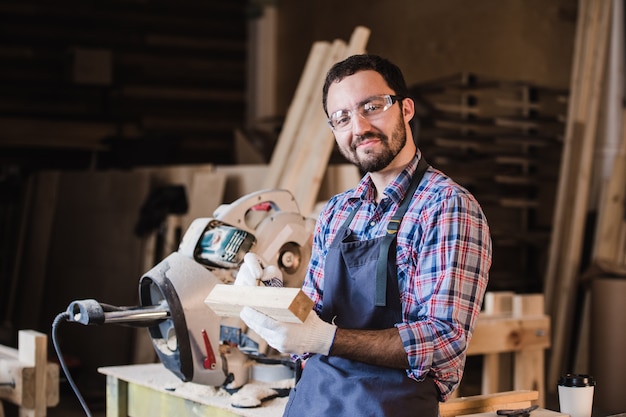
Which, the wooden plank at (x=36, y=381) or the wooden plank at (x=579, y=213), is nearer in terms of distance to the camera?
→ the wooden plank at (x=36, y=381)

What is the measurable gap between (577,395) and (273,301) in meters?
0.96

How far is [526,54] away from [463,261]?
Result: 6.58 m

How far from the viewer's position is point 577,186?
655 centimetres

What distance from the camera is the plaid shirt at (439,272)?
6.55 feet

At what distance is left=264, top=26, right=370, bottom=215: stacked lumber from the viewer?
510 centimetres

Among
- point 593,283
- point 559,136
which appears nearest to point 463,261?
point 593,283

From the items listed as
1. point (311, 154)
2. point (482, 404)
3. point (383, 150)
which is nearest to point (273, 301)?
point (383, 150)

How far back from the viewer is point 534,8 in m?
8.17

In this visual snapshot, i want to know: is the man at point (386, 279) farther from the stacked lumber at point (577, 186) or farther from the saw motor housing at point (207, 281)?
the stacked lumber at point (577, 186)

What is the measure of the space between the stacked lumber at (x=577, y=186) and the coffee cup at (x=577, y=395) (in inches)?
157

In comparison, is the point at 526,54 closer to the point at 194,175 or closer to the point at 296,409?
the point at 194,175

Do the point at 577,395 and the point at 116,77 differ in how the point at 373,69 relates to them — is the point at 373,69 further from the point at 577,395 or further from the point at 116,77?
the point at 116,77

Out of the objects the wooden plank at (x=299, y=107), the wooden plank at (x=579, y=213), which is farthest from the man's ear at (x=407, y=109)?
the wooden plank at (x=579, y=213)

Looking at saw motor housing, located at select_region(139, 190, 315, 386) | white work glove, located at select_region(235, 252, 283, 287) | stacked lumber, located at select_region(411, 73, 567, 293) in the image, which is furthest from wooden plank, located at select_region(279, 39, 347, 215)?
white work glove, located at select_region(235, 252, 283, 287)
